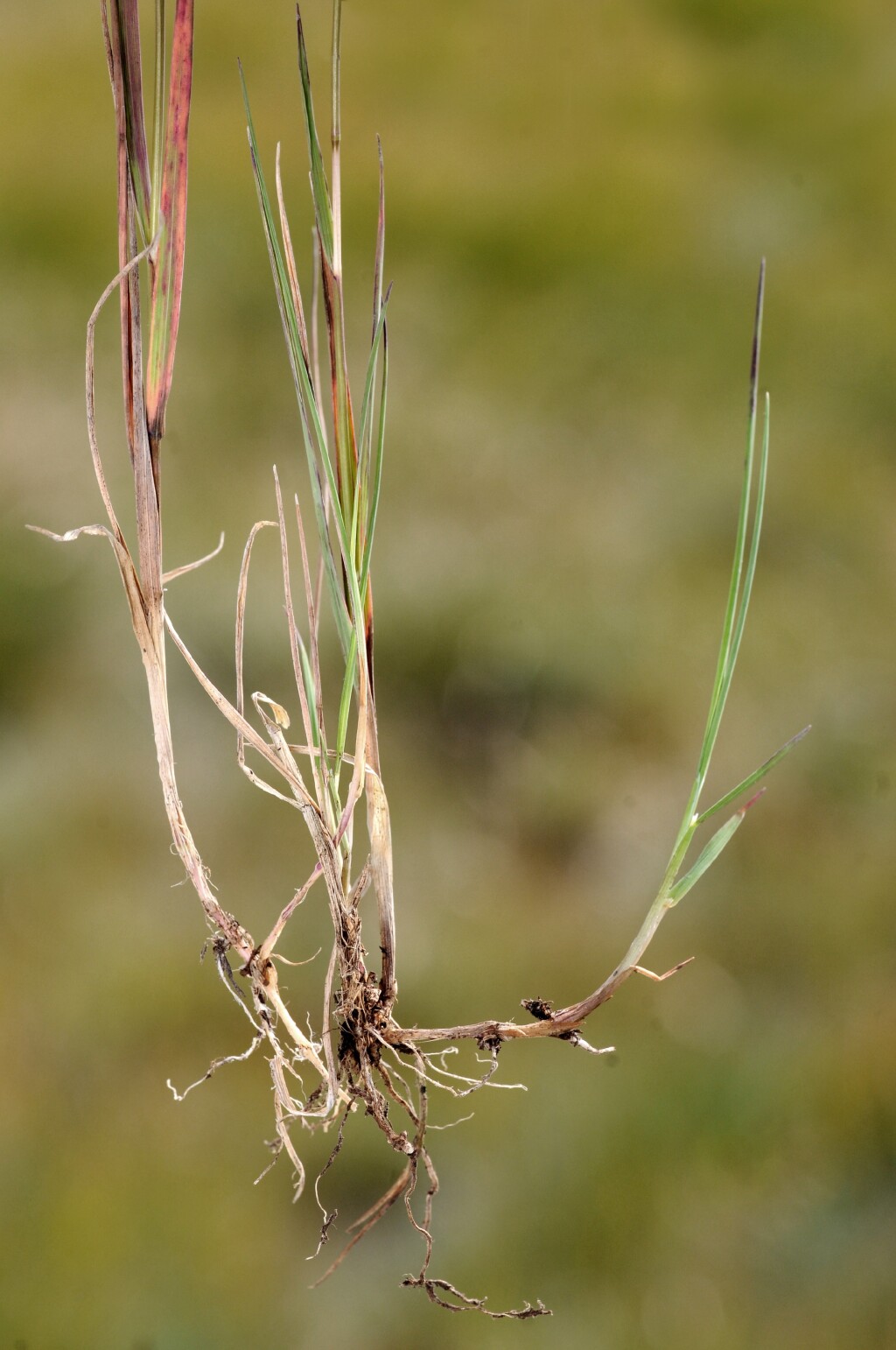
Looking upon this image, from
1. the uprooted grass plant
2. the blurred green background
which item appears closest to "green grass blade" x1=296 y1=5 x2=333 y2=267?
the uprooted grass plant

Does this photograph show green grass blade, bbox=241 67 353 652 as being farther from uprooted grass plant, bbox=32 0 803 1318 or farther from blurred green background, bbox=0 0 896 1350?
blurred green background, bbox=0 0 896 1350

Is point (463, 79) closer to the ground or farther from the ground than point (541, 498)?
farther from the ground

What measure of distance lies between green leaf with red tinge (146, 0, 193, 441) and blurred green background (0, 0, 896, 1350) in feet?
1.30

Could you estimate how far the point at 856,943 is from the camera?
1.91 feet

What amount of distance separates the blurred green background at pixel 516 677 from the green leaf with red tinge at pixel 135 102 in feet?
1.39

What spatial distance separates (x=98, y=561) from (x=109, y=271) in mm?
208

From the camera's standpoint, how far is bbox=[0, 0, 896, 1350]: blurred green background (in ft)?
1.69

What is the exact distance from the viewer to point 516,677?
2.10ft

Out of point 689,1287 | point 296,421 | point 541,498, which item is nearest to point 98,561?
point 296,421

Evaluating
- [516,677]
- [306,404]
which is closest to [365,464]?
[306,404]

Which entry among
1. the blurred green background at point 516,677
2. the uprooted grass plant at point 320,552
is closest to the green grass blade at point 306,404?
the uprooted grass plant at point 320,552

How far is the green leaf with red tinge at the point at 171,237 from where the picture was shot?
21cm

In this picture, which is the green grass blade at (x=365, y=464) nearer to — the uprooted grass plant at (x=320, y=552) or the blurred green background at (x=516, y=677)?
the uprooted grass plant at (x=320, y=552)

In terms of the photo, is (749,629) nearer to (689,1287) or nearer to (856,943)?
(856,943)
